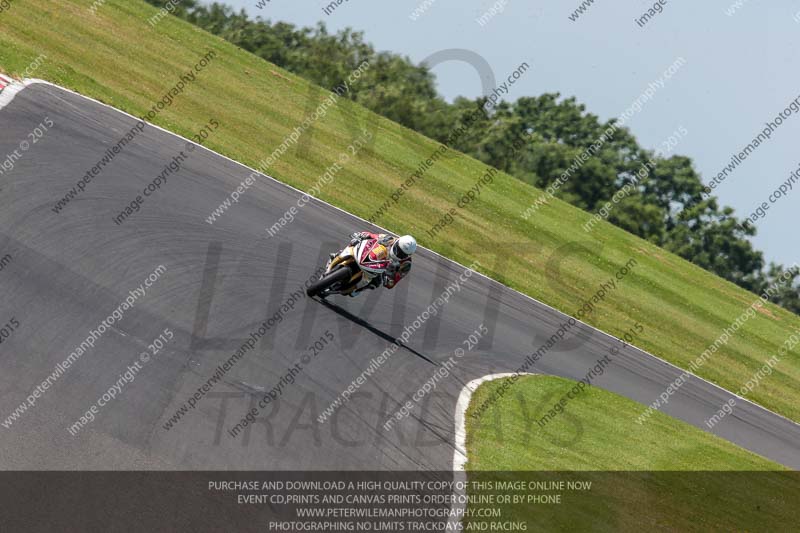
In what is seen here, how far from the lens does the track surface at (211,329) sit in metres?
11.4

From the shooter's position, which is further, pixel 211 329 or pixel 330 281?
pixel 330 281

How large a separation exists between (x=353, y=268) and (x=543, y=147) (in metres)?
32.0

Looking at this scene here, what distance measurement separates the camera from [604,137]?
57.2m

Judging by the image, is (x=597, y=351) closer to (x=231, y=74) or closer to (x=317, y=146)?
(x=317, y=146)

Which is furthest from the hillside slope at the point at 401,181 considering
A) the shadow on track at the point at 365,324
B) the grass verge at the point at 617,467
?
the shadow on track at the point at 365,324

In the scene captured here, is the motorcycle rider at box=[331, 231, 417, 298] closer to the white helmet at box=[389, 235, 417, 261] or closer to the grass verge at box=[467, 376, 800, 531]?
the white helmet at box=[389, 235, 417, 261]

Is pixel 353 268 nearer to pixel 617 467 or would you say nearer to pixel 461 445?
pixel 461 445

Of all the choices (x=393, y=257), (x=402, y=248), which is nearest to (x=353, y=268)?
(x=393, y=257)

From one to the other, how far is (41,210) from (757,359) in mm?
19558

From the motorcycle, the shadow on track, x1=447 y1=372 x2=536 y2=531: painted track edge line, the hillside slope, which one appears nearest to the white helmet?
the motorcycle

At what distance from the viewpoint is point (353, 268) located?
16516 millimetres

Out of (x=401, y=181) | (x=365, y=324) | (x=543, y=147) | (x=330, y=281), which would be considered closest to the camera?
(x=330, y=281)

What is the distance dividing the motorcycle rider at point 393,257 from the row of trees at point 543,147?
22976mm

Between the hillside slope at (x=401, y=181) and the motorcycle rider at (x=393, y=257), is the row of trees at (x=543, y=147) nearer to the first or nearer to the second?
the hillside slope at (x=401, y=181)
